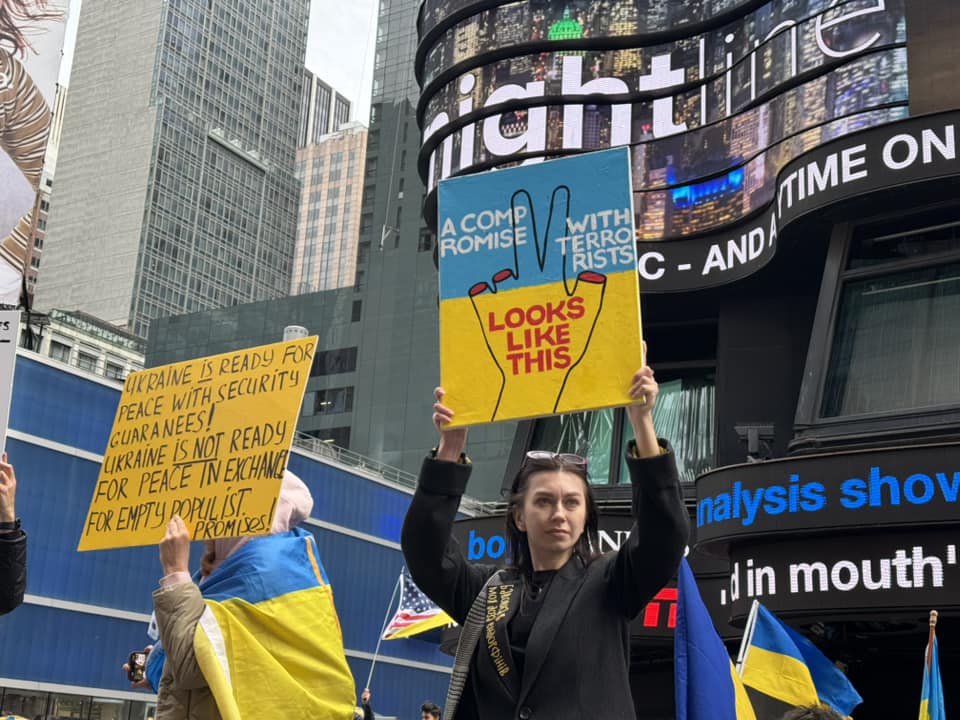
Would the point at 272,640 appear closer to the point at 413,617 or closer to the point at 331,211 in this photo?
the point at 413,617

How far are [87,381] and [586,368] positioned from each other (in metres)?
37.7

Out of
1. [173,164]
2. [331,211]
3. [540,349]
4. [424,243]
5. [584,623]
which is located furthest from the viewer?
[331,211]

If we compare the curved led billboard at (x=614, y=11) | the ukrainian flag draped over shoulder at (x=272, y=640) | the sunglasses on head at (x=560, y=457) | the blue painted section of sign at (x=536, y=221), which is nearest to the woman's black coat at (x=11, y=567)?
the ukrainian flag draped over shoulder at (x=272, y=640)

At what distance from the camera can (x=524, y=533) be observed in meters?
4.22

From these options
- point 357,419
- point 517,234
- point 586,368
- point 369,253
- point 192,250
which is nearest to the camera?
point 586,368

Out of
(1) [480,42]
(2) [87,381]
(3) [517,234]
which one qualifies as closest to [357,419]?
(2) [87,381]

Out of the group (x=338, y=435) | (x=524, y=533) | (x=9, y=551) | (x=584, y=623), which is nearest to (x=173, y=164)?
(x=338, y=435)

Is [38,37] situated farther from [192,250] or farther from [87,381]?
[192,250]

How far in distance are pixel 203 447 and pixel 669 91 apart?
14.5m

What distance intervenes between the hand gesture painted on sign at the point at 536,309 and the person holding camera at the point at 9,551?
2102mm

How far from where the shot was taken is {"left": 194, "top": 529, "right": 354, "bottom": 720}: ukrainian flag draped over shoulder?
4777 mm

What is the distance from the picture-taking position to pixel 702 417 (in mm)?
18422

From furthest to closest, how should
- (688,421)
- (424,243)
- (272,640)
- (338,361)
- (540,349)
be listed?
(424,243) < (338,361) < (688,421) < (272,640) < (540,349)

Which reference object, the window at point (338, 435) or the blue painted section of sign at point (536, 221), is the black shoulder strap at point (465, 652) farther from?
the window at point (338, 435)
